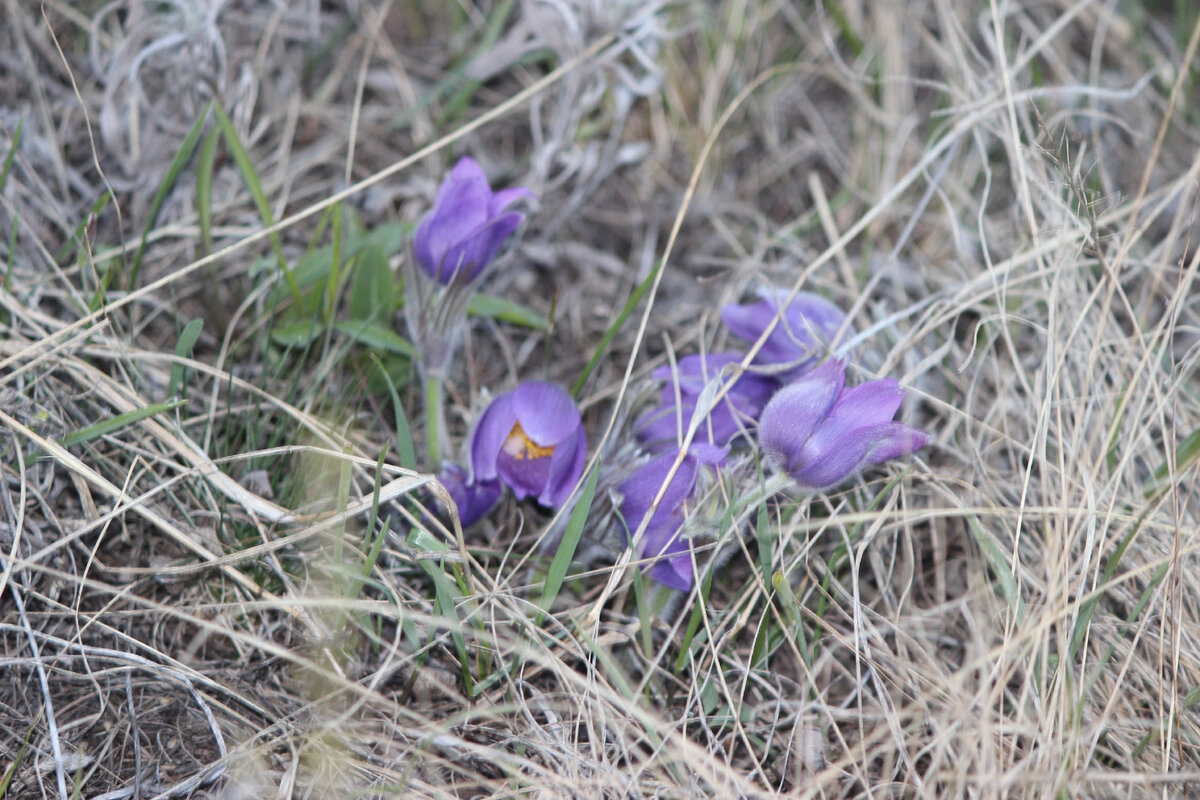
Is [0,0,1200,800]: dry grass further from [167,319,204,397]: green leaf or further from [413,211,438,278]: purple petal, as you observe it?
[413,211,438,278]: purple petal

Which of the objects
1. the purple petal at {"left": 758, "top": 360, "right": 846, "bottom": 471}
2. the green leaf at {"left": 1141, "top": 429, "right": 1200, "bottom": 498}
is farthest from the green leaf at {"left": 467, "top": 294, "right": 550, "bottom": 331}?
the green leaf at {"left": 1141, "top": 429, "right": 1200, "bottom": 498}

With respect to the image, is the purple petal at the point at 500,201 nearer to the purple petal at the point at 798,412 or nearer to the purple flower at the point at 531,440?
the purple flower at the point at 531,440

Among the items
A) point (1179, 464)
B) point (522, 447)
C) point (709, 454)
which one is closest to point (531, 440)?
point (522, 447)

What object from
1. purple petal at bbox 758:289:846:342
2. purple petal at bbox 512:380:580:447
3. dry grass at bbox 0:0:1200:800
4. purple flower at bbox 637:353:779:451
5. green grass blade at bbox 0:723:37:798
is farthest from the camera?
purple petal at bbox 758:289:846:342

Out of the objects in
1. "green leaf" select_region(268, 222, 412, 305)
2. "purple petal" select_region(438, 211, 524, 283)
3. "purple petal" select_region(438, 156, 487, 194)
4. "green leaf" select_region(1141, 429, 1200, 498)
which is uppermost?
"purple petal" select_region(438, 156, 487, 194)

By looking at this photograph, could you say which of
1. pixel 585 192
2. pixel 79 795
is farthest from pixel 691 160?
pixel 79 795

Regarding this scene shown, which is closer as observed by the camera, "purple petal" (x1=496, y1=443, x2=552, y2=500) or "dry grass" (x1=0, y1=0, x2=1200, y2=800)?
"dry grass" (x1=0, y1=0, x2=1200, y2=800)

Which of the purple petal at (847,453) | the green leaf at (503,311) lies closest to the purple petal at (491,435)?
the green leaf at (503,311)

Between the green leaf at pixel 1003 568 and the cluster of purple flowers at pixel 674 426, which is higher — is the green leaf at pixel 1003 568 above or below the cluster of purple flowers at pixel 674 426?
below
